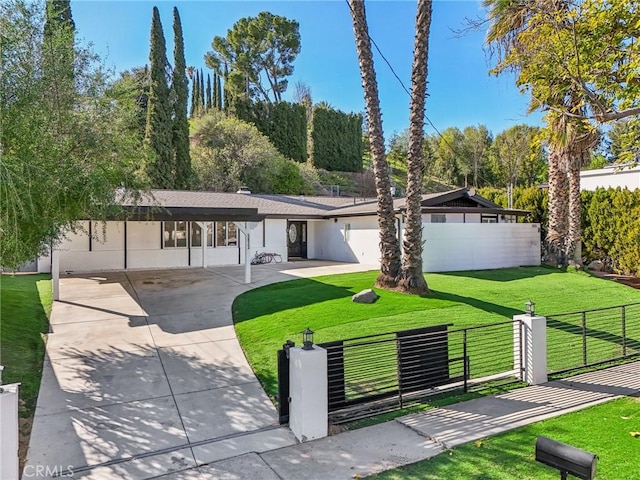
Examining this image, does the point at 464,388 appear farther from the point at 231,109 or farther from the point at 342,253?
the point at 231,109

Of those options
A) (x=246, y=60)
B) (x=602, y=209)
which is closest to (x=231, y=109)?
(x=246, y=60)

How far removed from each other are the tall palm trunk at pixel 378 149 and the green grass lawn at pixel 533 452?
22.4ft

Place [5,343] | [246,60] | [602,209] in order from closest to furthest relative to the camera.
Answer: [5,343] < [602,209] < [246,60]

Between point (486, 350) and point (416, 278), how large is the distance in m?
3.73

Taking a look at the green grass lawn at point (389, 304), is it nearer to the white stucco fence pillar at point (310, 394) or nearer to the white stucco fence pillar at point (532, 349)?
the white stucco fence pillar at point (532, 349)

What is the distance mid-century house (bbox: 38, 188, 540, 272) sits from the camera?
15.8 meters

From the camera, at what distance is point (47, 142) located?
215 inches

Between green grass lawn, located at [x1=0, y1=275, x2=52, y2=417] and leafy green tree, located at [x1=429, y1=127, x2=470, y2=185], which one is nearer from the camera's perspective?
green grass lawn, located at [x1=0, y1=275, x2=52, y2=417]

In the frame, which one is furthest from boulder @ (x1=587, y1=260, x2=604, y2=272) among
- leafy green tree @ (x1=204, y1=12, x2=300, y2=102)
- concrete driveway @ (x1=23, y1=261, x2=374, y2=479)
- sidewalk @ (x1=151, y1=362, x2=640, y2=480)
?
leafy green tree @ (x1=204, y1=12, x2=300, y2=102)

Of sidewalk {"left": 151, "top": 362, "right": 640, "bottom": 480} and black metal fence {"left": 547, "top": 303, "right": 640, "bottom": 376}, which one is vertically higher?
black metal fence {"left": 547, "top": 303, "right": 640, "bottom": 376}

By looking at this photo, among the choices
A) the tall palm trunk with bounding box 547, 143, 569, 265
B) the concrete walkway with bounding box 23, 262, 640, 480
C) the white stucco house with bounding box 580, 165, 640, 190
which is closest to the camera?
the concrete walkway with bounding box 23, 262, 640, 480

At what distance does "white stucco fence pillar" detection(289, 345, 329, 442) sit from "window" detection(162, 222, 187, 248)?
15.2 meters

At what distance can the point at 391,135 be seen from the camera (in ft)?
173

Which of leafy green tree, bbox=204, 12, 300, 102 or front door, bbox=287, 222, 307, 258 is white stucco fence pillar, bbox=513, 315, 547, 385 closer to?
front door, bbox=287, 222, 307, 258
